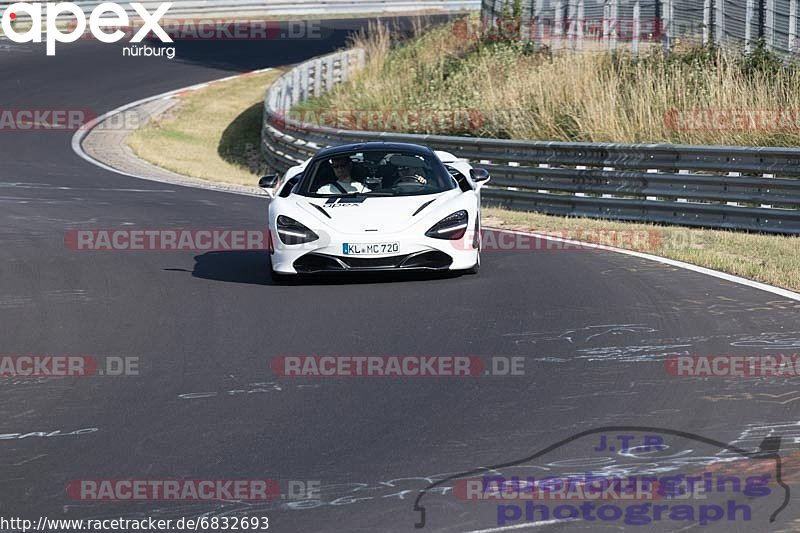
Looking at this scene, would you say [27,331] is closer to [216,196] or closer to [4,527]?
[4,527]

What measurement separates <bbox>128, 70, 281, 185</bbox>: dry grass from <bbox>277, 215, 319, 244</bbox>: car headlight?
1318 cm

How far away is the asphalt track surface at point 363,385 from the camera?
5.94 meters

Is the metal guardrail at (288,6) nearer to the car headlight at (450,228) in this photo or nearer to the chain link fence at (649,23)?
the chain link fence at (649,23)

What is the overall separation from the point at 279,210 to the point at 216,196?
30.3ft

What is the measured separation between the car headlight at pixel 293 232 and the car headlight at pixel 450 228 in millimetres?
1084

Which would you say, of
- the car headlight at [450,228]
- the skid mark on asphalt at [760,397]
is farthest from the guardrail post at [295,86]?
the skid mark on asphalt at [760,397]

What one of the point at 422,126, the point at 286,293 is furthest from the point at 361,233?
the point at 422,126

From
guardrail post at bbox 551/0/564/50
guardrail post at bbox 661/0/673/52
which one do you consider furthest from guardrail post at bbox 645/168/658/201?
guardrail post at bbox 551/0/564/50

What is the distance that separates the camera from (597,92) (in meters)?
22.9

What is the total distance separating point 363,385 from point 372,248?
3.90 m

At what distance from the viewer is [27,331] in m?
10.1

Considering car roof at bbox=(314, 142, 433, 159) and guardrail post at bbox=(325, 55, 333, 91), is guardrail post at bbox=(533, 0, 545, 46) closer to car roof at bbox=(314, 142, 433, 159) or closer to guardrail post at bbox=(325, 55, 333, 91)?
guardrail post at bbox=(325, 55, 333, 91)

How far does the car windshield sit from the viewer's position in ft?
41.4

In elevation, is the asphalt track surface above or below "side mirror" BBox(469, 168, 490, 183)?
Result: below
